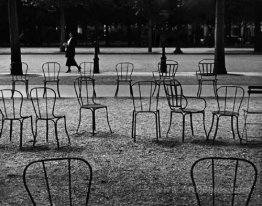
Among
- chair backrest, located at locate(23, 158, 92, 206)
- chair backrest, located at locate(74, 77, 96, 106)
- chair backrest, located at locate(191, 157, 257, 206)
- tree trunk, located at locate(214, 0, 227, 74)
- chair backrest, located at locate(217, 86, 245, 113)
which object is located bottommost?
chair backrest, located at locate(191, 157, 257, 206)

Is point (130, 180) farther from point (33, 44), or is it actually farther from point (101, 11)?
point (33, 44)

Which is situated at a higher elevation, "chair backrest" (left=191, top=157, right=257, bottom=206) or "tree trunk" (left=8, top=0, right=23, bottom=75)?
"tree trunk" (left=8, top=0, right=23, bottom=75)

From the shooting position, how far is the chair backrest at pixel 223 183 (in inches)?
249

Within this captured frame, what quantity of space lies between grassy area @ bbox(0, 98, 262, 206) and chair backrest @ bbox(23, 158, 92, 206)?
0.42 feet

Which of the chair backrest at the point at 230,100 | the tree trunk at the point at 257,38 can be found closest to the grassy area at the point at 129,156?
the chair backrest at the point at 230,100

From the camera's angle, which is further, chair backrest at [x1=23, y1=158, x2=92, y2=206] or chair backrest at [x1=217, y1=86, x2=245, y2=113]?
chair backrest at [x1=217, y1=86, x2=245, y2=113]

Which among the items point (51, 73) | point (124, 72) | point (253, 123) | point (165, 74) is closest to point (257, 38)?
point (124, 72)

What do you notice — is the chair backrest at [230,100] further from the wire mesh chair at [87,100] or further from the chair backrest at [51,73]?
the chair backrest at [51,73]

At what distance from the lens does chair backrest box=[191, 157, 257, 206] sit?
6.33 meters

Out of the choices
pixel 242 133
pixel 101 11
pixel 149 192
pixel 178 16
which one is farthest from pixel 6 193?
pixel 101 11

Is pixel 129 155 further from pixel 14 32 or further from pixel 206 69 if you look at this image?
pixel 14 32

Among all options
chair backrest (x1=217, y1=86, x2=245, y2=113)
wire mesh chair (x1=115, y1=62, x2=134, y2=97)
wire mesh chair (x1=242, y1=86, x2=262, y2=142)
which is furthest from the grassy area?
wire mesh chair (x1=115, y1=62, x2=134, y2=97)

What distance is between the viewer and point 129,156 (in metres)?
8.52

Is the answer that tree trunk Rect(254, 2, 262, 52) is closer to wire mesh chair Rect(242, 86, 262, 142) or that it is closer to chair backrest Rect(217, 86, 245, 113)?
chair backrest Rect(217, 86, 245, 113)
